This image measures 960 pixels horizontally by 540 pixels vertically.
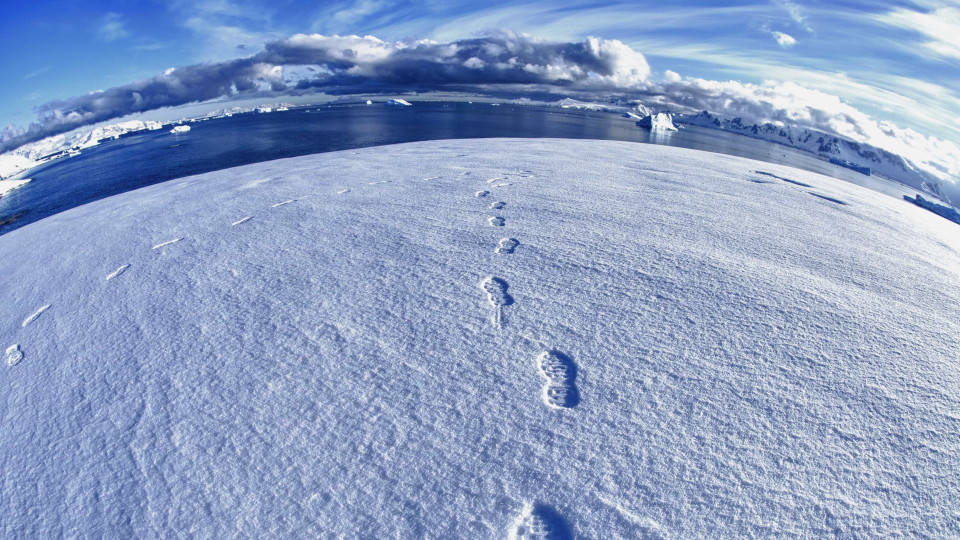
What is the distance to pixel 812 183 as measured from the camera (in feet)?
21.4

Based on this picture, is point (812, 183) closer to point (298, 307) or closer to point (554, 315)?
point (554, 315)

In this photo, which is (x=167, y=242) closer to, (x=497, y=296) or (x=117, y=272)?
(x=117, y=272)

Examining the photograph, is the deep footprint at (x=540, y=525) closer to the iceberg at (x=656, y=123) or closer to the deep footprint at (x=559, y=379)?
the deep footprint at (x=559, y=379)

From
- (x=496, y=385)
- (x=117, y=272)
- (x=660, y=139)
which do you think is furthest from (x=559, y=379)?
(x=660, y=139)

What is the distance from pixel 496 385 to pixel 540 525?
0.69 m

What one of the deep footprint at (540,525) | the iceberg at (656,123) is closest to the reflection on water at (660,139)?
the iceberg at (656,123)

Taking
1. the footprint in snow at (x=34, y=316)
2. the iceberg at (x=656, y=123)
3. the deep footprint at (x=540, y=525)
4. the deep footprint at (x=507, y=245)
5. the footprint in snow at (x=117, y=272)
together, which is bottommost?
the iceberg at (x=656, y=123)

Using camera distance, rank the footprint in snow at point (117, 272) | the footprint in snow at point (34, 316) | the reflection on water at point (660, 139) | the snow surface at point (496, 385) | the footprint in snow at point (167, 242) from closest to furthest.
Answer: the snow surface at point (496, 385) < the footprint in snow at point (34, 316) < the footprint in snow at point (117, 272) < the footprint in snow at point (167, 242) < the reflection on water at point (660, 139)

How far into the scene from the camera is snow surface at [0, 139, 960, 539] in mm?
1534

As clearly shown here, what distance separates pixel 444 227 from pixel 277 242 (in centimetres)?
173

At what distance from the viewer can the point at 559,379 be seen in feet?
6.77

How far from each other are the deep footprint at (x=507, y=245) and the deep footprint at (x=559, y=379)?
54.6 inches

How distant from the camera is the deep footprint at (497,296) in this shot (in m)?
2.56

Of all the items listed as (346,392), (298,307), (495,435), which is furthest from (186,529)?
(298,307)
